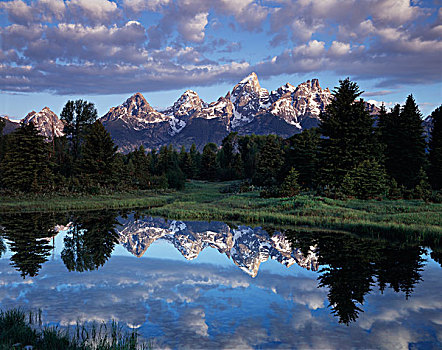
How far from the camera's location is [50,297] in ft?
38.0

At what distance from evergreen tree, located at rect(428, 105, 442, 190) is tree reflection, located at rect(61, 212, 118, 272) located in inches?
1609

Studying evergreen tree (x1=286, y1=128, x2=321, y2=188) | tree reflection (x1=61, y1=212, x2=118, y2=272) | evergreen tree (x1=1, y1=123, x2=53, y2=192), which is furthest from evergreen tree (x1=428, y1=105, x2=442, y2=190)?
evergreen tree (x1=1, y1=123, x2=53, y2=192)

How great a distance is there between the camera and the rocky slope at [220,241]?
18.0m

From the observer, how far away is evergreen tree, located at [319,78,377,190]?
40656 millimetres

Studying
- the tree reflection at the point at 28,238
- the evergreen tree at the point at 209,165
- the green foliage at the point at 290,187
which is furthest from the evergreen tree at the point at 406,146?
the evergreen tree at the point at 209,165

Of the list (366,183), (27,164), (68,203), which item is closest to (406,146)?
(366,183)

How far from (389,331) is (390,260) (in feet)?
26.0

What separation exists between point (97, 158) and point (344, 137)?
1582 inches

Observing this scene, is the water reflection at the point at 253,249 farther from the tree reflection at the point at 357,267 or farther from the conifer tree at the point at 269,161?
the conifer tree at the point at 269,161

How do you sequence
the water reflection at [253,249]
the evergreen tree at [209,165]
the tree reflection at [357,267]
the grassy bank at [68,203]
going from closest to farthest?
the tree reflection at [357,267] < the water reflection at [253,249] < the grassy bank at [68,203] < the evergreen tree at [209,165]

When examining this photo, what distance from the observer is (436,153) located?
152 ft

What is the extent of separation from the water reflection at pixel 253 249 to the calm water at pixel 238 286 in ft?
0.23

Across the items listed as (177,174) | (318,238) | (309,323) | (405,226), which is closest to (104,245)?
(318,238)

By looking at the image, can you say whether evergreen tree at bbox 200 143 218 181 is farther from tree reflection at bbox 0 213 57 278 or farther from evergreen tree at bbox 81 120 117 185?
tree reflection at bbox 0 213 57 278
